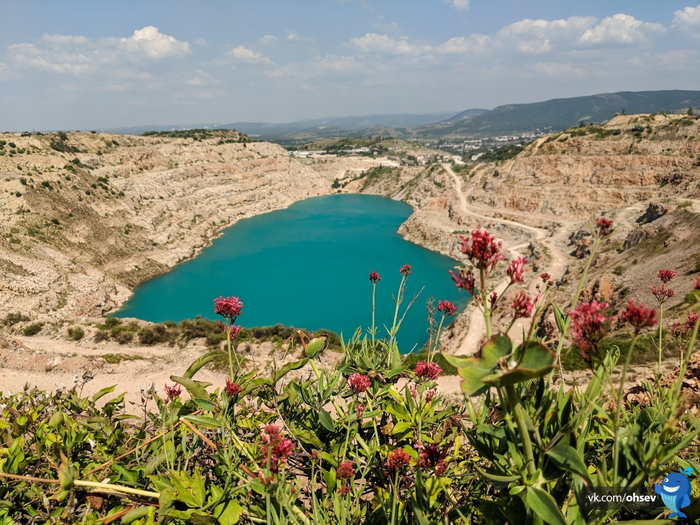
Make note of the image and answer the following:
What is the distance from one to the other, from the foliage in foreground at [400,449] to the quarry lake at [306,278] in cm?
1956

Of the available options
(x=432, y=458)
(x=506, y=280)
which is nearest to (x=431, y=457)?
(x=432, y=458)

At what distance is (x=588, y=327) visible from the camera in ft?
4.85

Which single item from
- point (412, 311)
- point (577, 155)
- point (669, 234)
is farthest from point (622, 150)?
point (412, 311)

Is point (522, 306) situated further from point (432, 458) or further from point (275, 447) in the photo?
point (275, 447)

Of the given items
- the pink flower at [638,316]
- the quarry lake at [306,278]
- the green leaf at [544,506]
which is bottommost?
the quarry lake at [306,278]

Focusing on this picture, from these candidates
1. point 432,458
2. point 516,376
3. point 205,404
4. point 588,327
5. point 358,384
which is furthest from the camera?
point 358,384

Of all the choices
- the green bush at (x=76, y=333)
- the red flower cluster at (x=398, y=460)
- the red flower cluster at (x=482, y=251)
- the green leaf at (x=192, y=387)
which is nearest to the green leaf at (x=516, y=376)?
Result: the red flower cluster at (x=482, y=251)

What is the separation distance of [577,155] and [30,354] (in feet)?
162

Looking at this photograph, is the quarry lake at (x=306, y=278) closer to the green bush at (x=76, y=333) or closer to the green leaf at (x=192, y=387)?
the green bush at (x=76, y=333)

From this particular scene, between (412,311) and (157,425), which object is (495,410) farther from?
(412,311)

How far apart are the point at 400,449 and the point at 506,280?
39.3 feet

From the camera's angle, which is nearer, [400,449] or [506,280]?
[400,449]

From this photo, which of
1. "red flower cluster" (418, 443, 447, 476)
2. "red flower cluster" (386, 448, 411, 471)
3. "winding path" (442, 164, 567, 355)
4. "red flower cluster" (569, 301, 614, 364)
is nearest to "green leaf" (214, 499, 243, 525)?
"red flower cluster" (386, 448, 411, 471)

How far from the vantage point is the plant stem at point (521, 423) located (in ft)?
4.22
